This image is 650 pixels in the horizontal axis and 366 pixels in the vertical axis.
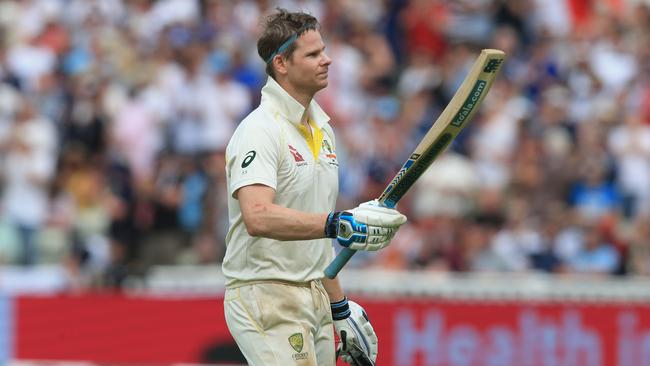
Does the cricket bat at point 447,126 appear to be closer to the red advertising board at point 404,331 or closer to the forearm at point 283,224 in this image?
the forearm at point 283,224

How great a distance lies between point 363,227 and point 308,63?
88cm

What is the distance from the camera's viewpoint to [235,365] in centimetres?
1253

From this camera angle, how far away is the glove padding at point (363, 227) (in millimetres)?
5891

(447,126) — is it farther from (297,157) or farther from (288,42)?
(288,42)

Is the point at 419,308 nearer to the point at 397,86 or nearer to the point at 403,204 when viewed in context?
the point at 403,204

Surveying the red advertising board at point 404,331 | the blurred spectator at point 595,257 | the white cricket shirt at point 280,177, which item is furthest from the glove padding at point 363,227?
the blurred spectator at point 595,257

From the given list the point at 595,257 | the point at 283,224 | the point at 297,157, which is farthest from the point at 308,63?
the point at 595,257

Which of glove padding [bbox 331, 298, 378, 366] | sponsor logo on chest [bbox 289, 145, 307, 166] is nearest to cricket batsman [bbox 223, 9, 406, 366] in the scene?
sponsor logo on chest [bbox 289, 145, 307, 166]

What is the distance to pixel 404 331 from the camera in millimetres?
Result: 12359

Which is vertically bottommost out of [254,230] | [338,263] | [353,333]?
[353,333]

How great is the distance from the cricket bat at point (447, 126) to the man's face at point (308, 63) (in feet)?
1.83

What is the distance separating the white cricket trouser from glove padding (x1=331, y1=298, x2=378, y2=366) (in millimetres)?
385

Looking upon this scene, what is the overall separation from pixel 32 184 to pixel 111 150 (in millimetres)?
845

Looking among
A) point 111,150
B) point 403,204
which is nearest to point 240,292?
point 403,204
